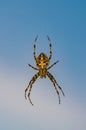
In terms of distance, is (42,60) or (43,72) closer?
(42,60)

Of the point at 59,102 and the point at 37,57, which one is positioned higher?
the point at 37,57

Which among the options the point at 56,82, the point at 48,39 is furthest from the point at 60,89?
the point at 48,39

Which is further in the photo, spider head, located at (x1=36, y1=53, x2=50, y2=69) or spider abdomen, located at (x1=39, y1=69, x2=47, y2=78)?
spider abdomen, located at (x1=39, y1=69, x2=47, y2=78)

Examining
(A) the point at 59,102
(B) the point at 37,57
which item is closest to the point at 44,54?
(B) the point at 37,57

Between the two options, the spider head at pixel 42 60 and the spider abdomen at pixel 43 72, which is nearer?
the spider head at pixel 42 60

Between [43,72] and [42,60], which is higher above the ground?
[42,60]

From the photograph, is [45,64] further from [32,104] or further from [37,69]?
[32,104]

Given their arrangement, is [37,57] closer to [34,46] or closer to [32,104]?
[34,46]

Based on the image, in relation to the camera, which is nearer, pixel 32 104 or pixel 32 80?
pixel 32 104

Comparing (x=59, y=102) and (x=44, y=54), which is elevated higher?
(x=44, y=54)
